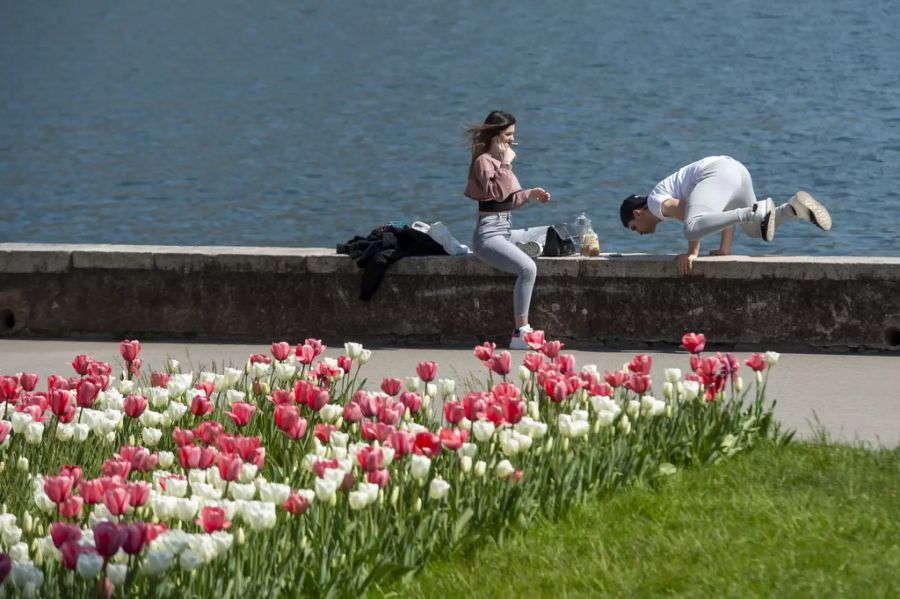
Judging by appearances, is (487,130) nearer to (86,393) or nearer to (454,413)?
(86,393)

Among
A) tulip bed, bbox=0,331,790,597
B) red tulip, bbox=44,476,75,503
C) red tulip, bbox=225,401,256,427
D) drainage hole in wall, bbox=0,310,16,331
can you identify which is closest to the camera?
tulip bed, bbox=0,331,790,597

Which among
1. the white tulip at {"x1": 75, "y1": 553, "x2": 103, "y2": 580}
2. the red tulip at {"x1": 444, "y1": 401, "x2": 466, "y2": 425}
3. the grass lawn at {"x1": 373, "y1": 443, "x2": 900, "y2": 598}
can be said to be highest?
the red tulip at {"x1": 444, "y1": 401, "x2": 466, "y2": 425}

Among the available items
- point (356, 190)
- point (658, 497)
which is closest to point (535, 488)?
point (658, 497)

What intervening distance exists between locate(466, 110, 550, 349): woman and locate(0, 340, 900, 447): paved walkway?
0.50 meters

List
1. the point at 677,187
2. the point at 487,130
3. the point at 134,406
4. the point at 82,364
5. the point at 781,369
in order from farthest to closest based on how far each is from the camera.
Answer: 1. the point at 677,187
2. the point at 487,130
3. the point at 781,369
4. the point at 82,364
5. the point at 134,406

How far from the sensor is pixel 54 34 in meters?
89.4

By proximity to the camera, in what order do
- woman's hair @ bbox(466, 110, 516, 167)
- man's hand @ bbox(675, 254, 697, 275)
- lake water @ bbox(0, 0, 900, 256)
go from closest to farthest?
man's hand @ bbox(675, 254, 697, 275), woman's hair @ bbox(466, 110, 516, 167), lake water @ bbox(0, 0, 900, 256)

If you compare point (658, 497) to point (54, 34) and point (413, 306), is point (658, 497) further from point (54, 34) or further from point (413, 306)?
point (54, 34)

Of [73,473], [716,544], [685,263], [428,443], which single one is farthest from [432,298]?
[73,473]

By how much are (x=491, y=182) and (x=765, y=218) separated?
1.80 meters

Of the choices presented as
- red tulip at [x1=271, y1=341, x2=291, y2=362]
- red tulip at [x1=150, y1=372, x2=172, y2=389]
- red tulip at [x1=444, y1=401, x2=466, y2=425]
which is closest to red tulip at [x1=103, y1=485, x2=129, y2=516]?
red tulip at [x1=444, y1=401, x2=466, y2=425]

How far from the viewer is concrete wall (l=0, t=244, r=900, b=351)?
1063 cm

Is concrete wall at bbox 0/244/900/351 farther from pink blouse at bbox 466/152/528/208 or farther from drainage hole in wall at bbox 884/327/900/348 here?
pink blouse at bbox 466/152/528/208

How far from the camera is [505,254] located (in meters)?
10.9
